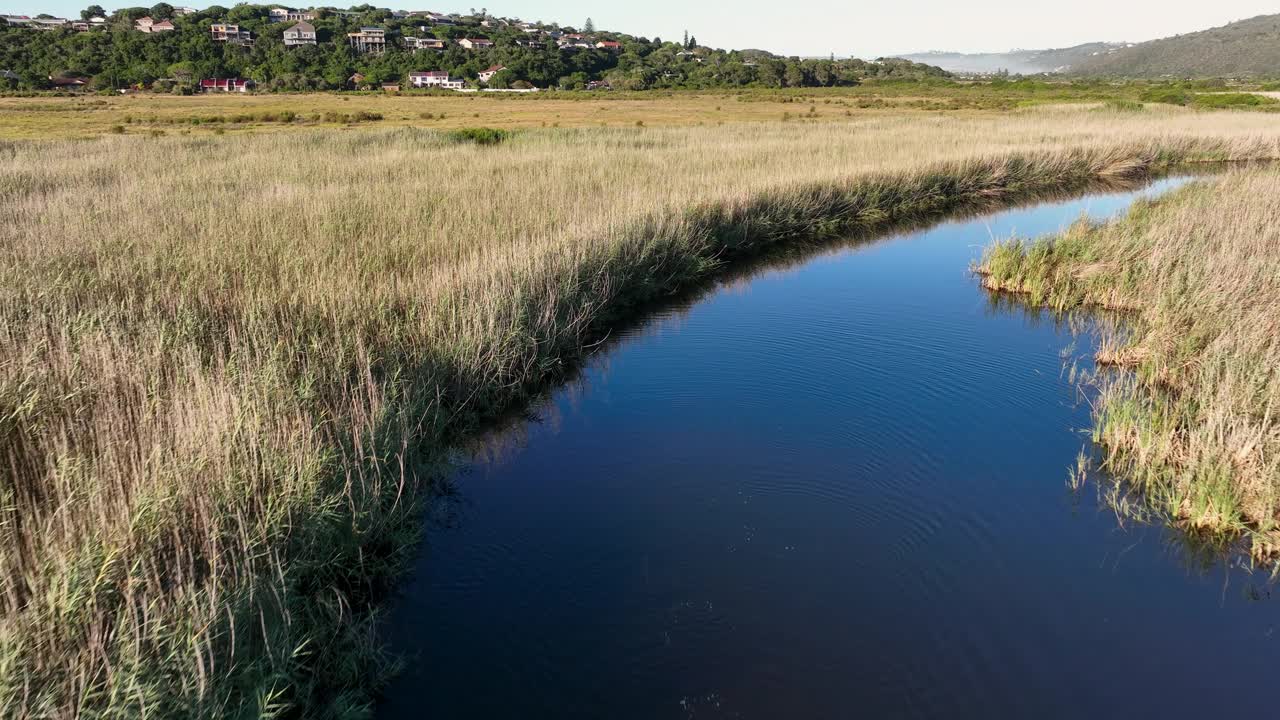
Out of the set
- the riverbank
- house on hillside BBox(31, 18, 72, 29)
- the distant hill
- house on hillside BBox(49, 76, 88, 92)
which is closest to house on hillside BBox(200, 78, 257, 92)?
house on hillside BBox(49, 76, 88, 92)

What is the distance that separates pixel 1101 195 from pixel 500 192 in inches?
604

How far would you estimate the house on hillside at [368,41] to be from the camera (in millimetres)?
114500

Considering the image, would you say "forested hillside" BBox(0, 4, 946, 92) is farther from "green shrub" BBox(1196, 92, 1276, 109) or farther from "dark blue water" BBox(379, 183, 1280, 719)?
"dark blue water" BBox(379, 183, 1280, 719)

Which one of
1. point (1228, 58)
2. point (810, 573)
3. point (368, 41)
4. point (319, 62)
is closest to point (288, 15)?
point (368, 41)

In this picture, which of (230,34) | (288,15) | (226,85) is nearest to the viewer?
(226,85)

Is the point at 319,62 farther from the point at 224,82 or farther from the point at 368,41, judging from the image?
the point at 368,41

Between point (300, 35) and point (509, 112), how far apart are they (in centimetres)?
8122

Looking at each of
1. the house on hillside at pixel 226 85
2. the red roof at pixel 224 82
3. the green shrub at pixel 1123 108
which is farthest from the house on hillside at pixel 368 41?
the green shrub at pixel 1123 108

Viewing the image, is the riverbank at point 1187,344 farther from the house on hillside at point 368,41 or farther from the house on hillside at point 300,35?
the house on hillside at point 368,41

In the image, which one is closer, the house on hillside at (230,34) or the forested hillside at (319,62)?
the forested hillside at (319,62)

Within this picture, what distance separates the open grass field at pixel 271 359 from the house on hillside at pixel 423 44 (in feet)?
365

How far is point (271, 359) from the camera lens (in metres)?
4.73

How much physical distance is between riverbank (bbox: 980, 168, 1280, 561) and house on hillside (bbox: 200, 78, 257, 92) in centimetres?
8573

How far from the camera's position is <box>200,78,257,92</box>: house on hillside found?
262ft
